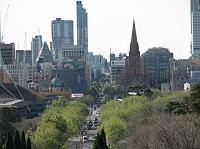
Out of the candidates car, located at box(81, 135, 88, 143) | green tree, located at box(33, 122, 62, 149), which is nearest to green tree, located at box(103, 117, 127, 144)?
green tree, located at box(33, 122, 62, 149)

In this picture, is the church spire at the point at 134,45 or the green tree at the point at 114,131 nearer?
the green tree at the point at 114,131

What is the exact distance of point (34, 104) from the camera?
120 m

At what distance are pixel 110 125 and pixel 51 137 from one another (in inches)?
326

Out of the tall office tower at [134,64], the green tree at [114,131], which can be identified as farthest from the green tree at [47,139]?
the tall office tower at [134,64]

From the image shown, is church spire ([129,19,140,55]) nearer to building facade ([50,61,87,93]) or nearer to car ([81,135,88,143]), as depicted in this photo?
building facade ([50,61,87,93])

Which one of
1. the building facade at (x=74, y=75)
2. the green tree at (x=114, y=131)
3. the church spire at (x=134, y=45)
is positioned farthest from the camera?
the building facade at (x=74, y=75)

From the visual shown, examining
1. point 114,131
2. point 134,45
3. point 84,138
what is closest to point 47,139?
point 114,131

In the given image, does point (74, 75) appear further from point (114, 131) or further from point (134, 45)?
point (114, 131)

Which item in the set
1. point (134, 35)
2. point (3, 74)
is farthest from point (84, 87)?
point (3, 74)

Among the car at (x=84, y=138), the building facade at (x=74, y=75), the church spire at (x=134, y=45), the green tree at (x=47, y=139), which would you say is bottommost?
the car at (x=84, y=138)

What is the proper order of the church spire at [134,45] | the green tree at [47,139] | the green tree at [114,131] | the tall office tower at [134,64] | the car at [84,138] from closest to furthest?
the green tree at [47,139], the green tree at [114,131], the car at [84,138], the church spire at [134,45], the tall office tower at [134,64]

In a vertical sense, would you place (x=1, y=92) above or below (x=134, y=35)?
below

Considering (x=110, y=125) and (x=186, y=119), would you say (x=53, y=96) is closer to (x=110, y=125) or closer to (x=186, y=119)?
(x=110, y=125)

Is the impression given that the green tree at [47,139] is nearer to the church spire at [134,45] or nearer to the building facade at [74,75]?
the church spire at [134,45]
